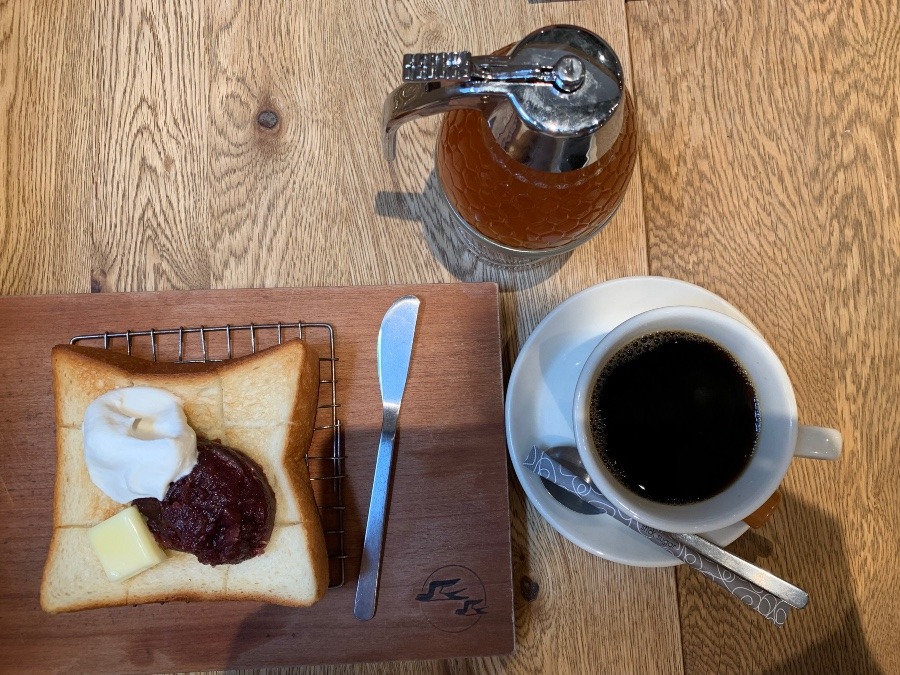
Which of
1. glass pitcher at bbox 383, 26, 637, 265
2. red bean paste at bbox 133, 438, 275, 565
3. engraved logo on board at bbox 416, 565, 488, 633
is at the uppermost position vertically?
glass pitcher at bbox 383, 26, 637, 265

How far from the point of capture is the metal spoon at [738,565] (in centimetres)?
79

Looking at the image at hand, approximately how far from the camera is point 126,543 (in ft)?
2.69

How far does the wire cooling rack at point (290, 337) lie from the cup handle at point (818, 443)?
Answer: 1.97 ft

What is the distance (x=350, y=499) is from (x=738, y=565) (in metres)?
0.54

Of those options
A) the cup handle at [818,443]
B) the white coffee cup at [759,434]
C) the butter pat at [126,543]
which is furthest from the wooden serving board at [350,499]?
the cup handle at [818,443]

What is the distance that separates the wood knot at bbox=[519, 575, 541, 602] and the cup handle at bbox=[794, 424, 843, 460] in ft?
1.39

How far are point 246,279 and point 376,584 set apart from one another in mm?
496

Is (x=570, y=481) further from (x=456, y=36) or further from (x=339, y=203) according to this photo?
(x=456, y=36)

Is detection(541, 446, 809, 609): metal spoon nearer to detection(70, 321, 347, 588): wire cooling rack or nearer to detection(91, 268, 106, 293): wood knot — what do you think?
detection(70, 321, 347, 588): wire cooling rack

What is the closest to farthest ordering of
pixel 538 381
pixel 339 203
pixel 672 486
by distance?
pixel 672 486 → pixel 538 381 → pixel 339 203

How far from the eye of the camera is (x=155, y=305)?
0.92 meters

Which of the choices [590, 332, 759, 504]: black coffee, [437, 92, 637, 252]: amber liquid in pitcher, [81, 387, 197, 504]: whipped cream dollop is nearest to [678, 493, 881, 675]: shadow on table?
[590, 332, 759, 504]: black coffee

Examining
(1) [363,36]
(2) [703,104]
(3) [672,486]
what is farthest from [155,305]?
(2) [703,104]

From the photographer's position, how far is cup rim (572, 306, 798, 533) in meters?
0.70
